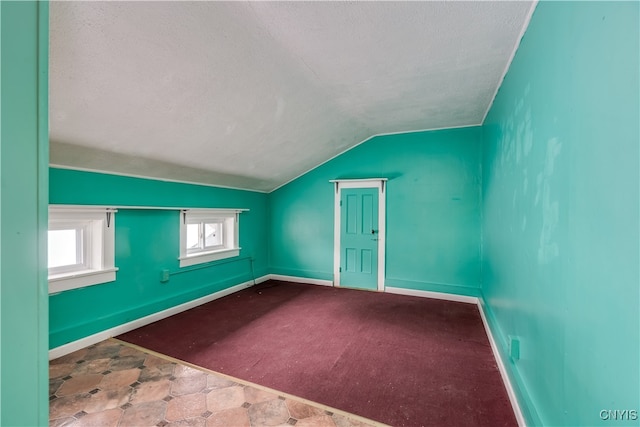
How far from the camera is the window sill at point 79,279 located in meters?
2.32

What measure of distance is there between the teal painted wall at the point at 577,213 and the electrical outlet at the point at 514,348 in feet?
0.27

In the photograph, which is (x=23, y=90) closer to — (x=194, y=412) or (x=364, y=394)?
(x=194, y=412)

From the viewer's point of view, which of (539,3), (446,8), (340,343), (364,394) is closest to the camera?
(539,3)

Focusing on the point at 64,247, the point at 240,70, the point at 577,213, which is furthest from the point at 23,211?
the point at 64,247

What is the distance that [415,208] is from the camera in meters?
4.24

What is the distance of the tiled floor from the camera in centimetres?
167

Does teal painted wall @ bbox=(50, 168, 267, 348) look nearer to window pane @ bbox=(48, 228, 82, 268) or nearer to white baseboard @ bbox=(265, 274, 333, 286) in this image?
window pane @ bbox=(48, 228, 82, 268)

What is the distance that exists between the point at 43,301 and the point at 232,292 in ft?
11.8

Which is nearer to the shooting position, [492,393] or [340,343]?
[492,393]

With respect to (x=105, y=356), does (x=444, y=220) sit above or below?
above

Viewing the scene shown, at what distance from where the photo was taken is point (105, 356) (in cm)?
236

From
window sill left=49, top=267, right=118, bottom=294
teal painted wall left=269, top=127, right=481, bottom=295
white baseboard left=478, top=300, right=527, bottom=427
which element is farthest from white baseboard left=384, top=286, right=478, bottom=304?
window sill left=49, top=267, right=118, bottom=294

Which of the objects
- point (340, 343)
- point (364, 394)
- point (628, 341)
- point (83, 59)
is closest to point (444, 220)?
point (340, 343)

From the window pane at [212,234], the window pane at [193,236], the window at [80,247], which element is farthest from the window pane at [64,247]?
the window pane at [212,234]
